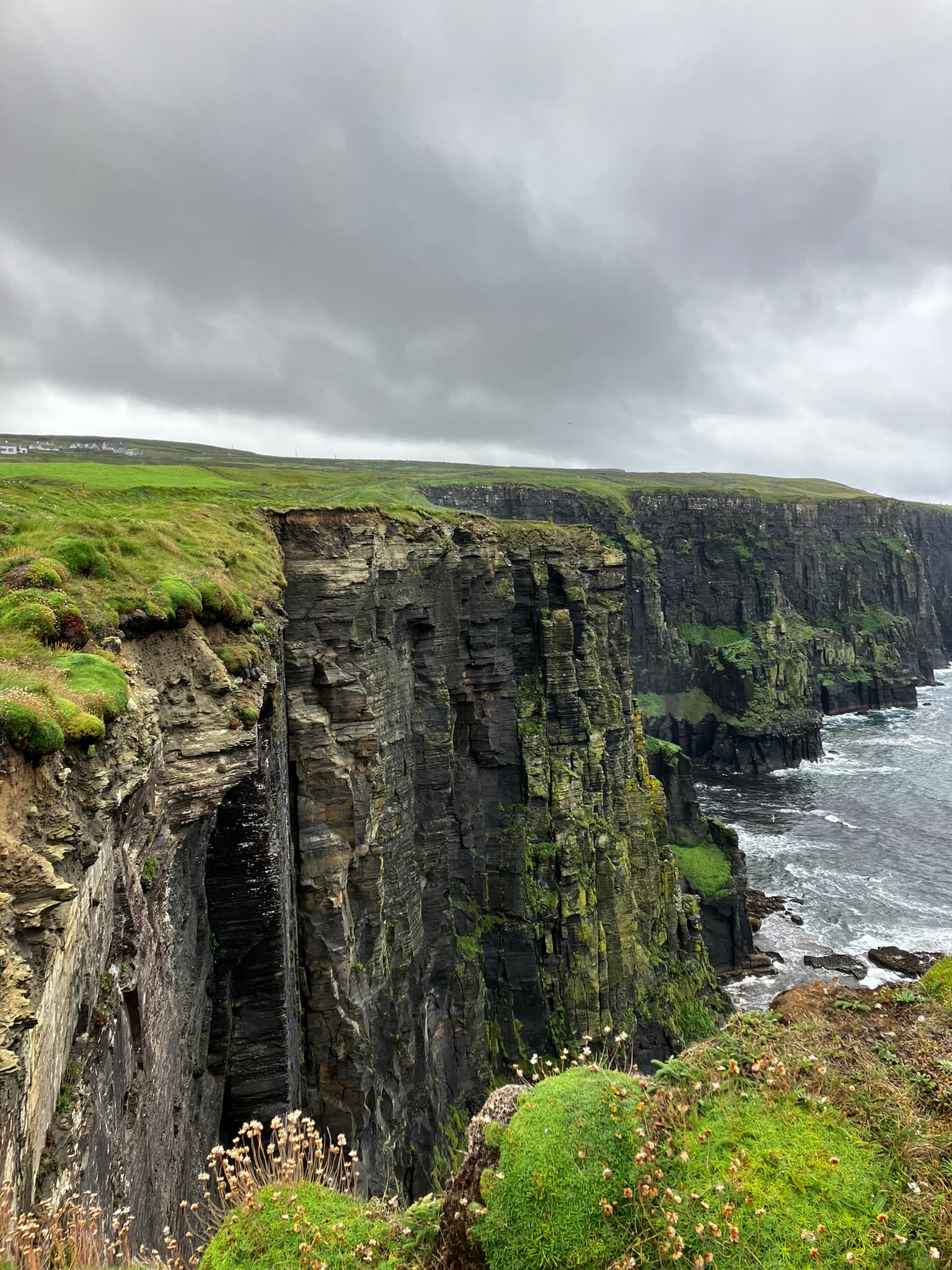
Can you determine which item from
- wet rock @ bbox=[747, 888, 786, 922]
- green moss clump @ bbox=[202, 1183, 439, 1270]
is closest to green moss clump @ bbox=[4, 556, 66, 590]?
green moss clump @ bbox=[202, 1183, 439, 1270]

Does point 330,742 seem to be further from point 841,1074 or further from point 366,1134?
point 841,1074

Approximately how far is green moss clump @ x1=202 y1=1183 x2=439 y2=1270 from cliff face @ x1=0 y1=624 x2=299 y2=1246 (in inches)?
65.7

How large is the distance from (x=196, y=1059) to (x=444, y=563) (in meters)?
21.7

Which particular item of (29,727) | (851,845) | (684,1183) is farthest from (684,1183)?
(851,845)

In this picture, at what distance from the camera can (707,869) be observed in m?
57.0

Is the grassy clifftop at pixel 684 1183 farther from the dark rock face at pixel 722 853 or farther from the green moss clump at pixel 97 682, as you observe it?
the dark rock face at pixel 722 853

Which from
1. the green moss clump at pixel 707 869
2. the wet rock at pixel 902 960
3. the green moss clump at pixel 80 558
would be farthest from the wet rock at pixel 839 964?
the green moss clump at pixel 80 558

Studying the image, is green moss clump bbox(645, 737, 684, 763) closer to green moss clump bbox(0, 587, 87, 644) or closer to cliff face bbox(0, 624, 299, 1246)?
cliff face bbox(0, 624, 299, 1246)

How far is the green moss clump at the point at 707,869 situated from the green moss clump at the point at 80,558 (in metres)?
52.3

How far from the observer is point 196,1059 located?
1444cm

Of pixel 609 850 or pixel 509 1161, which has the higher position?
pixel 509 1161

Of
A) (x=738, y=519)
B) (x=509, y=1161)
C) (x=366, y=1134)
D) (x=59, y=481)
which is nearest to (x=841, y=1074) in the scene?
(x=509, y=1161)

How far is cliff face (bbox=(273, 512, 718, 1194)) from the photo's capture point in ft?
73.2

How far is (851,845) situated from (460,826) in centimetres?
5643
